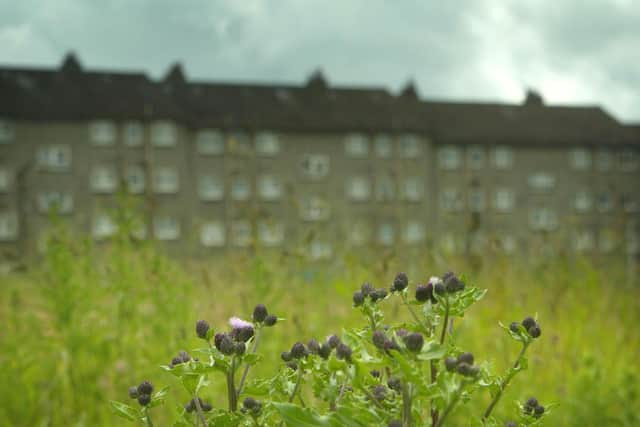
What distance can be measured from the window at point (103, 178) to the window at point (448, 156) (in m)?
15.4

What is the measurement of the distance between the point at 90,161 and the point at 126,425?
943 inches

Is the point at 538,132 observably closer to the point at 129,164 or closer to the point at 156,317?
the point at 129,164

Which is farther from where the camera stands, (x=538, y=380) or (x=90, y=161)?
(x=90, y=161)

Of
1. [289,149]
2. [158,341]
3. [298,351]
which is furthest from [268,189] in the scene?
[298,351]

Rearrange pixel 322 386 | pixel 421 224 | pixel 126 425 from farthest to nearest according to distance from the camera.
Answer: pixel 421 224
pixel 126 425
pixel 322 386

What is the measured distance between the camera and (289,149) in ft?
87.8

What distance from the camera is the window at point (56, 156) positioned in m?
24.3

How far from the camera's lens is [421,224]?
2739cm

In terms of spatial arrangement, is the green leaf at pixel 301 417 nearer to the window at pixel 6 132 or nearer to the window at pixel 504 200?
the window at pixel 6 132

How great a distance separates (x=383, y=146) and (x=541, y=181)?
8.81 meters

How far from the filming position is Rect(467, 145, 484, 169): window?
1148 inches

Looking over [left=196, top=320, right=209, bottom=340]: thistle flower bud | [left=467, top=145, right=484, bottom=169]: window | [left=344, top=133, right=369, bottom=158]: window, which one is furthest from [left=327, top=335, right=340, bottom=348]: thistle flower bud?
[left=467, top=145, right=484, bottom=169]: window

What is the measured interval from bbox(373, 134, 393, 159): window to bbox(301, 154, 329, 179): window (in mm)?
2494

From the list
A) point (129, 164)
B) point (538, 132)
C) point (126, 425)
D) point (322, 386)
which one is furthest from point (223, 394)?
point (538, 132)
